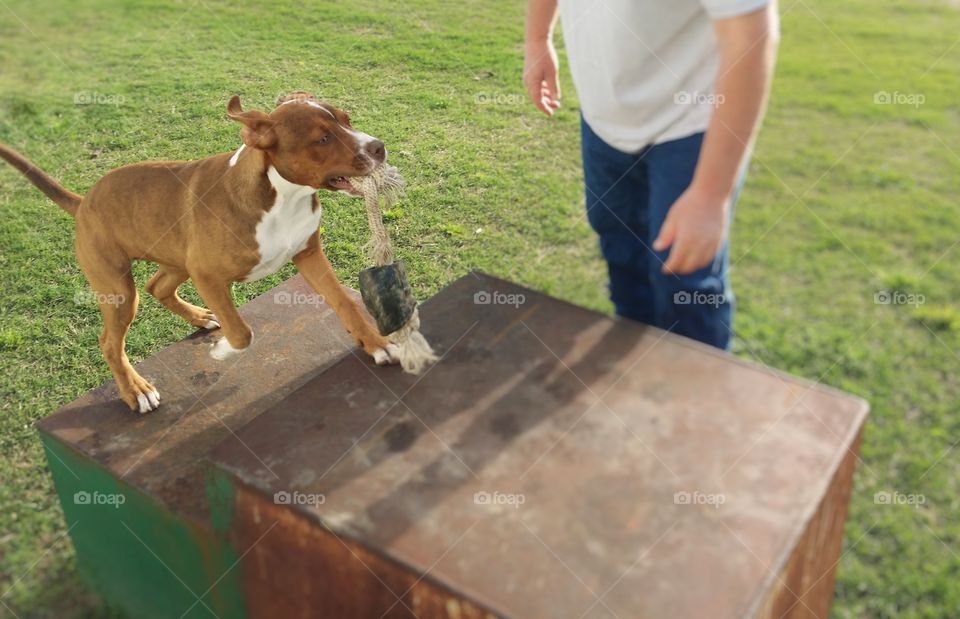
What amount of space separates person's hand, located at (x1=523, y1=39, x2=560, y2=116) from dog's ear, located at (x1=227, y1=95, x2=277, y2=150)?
1.02 metres

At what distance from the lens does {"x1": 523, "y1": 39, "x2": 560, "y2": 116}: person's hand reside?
3016 mm

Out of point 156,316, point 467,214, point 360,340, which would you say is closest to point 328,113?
point 360,340

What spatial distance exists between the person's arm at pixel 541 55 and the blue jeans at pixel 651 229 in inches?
13.4

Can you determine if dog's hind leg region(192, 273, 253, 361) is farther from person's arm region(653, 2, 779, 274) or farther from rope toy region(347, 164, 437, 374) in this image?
person's arm region(653, 2, 779, 274)

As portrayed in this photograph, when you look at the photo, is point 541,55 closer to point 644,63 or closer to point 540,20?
point 540,20

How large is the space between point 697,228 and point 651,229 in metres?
0.60

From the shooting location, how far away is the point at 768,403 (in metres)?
1.99

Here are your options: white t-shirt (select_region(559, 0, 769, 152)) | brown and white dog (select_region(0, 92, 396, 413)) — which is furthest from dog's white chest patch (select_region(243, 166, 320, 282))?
white t-shirt (select_region(559, 0, 769, 152))

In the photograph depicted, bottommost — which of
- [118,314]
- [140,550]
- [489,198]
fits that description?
A: [489,198]

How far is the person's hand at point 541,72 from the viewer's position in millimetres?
3016

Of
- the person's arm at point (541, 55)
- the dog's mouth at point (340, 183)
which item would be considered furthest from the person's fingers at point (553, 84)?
the dog's mouth at point (340, 183)

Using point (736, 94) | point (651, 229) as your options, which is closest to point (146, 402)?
point (651, 229)

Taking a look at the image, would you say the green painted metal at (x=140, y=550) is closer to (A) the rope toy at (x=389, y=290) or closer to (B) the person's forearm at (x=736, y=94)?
(A) the rope toy at (x=389, y=290)

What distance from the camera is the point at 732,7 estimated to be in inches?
74.0
